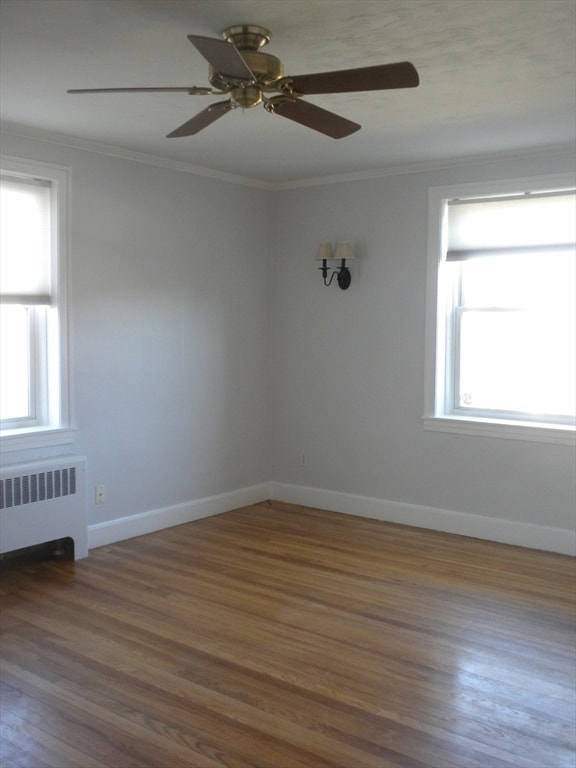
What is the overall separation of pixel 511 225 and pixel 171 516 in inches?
124

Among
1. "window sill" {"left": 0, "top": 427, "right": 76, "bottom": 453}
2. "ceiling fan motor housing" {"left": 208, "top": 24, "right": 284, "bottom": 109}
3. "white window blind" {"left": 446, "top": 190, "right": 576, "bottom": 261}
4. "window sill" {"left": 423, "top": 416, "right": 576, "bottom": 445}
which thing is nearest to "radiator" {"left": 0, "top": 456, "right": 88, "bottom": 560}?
"window sill" {"left": 0, "top": 427, "right": 76, "bottom": 453}

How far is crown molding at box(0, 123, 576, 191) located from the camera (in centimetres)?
441

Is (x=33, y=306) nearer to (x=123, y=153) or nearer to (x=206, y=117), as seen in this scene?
(x=123, y=153)

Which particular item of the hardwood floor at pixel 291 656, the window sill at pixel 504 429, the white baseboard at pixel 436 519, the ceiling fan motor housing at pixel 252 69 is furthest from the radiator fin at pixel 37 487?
the ceiling fan motor housing at pixel 252 69

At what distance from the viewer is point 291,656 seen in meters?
3.33

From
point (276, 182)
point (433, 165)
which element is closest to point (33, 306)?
point (276, 182)

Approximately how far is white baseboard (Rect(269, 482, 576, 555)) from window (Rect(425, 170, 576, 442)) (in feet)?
2.02

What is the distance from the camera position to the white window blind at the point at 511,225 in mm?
4750

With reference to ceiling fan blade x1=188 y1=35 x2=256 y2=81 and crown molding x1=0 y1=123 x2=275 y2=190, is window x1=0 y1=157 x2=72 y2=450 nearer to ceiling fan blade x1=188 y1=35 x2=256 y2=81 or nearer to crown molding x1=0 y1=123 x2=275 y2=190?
crown molding x1=0 y1=123 x2=275 y2=190

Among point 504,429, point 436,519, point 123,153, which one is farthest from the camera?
point 436,519

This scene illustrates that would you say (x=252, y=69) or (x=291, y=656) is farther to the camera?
(x=291, y=656)

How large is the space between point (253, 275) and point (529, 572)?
3.10m

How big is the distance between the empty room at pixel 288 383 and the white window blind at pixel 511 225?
0.02m

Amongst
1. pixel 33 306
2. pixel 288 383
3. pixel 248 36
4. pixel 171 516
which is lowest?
pixel 171 516
